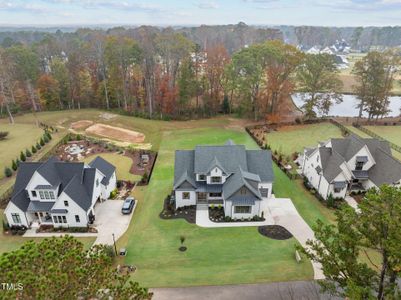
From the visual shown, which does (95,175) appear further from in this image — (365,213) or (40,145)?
(365,213)

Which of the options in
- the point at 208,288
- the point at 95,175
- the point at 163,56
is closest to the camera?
the point at 208,288

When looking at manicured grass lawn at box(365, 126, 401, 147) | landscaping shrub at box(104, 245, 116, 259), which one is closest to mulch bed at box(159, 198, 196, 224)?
landscaping shrub at box(104, 245, 116, 259)

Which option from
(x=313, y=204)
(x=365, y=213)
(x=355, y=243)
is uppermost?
(x=365, y=213)

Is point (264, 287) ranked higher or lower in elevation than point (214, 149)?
lower

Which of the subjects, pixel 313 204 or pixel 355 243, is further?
pixel 313 204

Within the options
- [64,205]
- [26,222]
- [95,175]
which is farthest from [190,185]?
[26,222]

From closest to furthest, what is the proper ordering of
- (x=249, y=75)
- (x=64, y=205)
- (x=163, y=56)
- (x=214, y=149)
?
(x=64, y=205)
(x=214, y=149)
(x=249, y=75)
(x=163, y=56)
